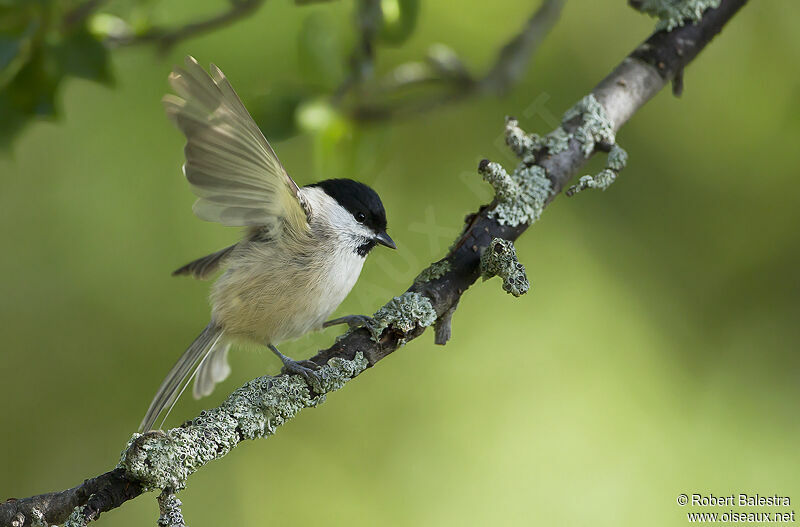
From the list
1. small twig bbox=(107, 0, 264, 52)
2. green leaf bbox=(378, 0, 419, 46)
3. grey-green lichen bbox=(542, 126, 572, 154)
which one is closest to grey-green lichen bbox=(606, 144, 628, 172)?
grey-green lichen bbox=(542, 126, 572, 154)

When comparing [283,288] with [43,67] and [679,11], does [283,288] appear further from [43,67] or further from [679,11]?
[679,11]

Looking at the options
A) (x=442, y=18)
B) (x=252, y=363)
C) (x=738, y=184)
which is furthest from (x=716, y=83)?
(x=252, y=363)

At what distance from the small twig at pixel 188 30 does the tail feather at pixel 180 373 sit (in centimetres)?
87

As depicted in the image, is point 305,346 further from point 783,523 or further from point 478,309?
point 783,523

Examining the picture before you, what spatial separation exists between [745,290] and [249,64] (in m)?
2.53

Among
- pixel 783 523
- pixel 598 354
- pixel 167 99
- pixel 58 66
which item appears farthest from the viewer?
pixel 598 354

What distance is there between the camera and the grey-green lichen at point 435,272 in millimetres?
1712

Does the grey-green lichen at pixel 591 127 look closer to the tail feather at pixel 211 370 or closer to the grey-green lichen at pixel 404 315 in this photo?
the grey-green lichen at pixel 404 315

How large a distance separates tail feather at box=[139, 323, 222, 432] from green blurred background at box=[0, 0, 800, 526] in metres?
0.74

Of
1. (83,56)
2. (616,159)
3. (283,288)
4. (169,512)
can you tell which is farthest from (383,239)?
(169,512)

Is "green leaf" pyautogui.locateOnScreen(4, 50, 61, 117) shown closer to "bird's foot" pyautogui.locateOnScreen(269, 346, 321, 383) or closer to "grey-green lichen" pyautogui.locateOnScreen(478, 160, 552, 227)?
"bird's foot" pyautogui.locateOnScreen(269, 346, 321, 383)

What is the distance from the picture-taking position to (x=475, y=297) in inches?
136

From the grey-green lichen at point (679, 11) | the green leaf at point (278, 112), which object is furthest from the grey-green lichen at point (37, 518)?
the grey-green lichen at point (679, 11)

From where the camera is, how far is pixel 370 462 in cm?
325
